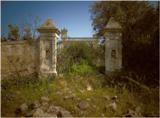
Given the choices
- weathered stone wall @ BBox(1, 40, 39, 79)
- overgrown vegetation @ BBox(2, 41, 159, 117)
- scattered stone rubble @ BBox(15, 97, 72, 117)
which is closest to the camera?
scattered stone rubble @ BBox(15, 97, 72, 117)

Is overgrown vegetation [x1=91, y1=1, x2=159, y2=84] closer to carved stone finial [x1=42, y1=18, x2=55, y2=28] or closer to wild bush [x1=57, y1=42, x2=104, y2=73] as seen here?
wild bush [x1=57, y1=42, x2=104, y2=73]

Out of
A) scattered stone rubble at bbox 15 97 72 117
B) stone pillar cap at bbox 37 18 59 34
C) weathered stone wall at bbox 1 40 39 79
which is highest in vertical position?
stone pillar cap at bbox 37 18 59 34

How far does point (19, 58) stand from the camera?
36.5 ft

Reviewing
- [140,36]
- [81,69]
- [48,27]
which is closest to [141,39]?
[140,36]

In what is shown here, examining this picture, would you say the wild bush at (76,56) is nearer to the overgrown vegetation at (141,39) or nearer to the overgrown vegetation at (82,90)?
the overgrown vegetation at (82,90)

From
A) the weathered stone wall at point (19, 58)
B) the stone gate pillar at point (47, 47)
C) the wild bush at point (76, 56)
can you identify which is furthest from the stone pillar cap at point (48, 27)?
the wild bush at point (76, 56)

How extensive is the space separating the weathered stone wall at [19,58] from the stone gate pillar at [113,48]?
293cm

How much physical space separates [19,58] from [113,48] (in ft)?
12.9

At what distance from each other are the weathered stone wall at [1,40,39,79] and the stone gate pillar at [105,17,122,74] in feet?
9.62

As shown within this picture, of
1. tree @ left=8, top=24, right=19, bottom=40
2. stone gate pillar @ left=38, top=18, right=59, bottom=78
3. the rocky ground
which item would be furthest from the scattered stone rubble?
tree @ left=8, top=24, right=19, bottom=40

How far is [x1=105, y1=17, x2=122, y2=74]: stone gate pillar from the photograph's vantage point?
35.9 feet

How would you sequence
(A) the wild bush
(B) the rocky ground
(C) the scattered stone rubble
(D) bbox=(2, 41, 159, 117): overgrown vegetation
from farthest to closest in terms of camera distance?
(A) the wild bush < (D) bbox=(2, 41, 159, 117): overgrown vegetation < (B) the rocky ground < (C) the scattered stone rubble

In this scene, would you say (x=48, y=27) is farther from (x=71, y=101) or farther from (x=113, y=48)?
(x=71, y=101)

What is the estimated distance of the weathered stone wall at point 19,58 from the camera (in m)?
11.0
